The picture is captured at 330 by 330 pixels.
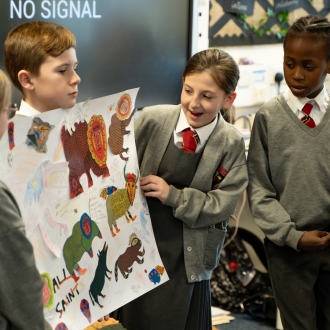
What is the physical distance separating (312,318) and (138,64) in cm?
120

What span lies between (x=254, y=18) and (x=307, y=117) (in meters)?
1.69

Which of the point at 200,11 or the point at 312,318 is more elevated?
the point at 200,11

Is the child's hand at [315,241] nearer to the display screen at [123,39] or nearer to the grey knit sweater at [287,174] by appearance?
the grey knit sweater at [287,174]

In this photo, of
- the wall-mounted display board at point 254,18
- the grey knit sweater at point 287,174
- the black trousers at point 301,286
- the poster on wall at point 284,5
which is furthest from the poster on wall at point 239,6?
the black trousers at point 301,286

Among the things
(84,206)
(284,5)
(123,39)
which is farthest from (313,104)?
(284,5)

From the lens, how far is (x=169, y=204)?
1615 millimetres

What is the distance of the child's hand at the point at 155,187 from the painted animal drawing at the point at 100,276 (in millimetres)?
195

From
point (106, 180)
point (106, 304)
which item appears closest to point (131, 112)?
point (106, 180)

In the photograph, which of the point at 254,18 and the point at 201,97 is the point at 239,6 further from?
the point at 201,97

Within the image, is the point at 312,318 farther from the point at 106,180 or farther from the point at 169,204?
the point at 106,180

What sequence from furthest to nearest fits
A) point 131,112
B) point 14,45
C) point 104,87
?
point 104,87 < point 131,112 < point 14,45

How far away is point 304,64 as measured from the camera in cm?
167

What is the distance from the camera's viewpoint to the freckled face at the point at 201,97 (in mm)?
1577

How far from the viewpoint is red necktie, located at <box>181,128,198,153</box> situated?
1.63 m
